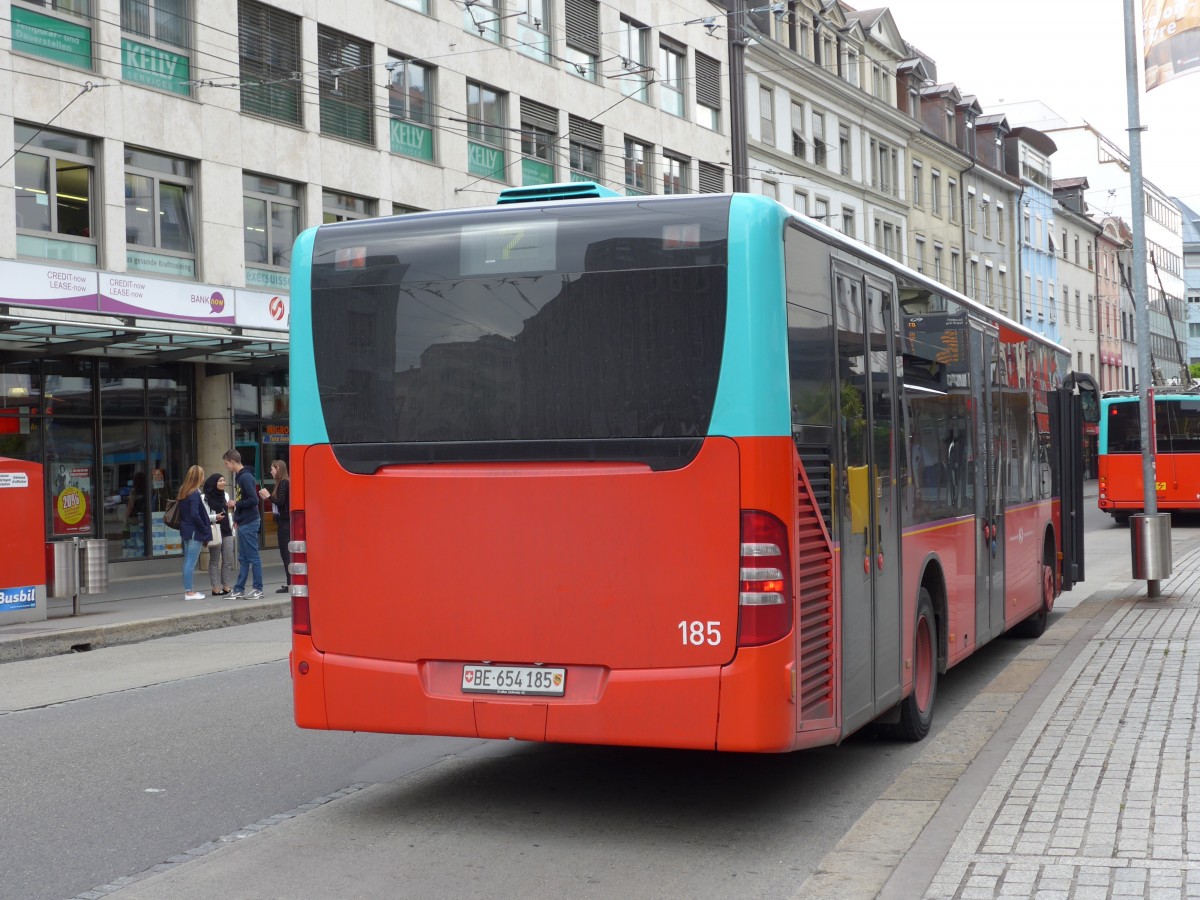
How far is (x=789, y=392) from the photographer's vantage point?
5.99 meters

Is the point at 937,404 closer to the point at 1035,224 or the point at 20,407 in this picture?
the point at 20,407

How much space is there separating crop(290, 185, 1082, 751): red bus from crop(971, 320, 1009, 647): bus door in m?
3.19

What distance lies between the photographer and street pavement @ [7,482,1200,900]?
17.1 feet

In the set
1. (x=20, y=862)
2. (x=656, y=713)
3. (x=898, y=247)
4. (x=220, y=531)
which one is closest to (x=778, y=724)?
(x=656, y=713)

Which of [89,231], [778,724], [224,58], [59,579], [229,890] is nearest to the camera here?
[229,890]

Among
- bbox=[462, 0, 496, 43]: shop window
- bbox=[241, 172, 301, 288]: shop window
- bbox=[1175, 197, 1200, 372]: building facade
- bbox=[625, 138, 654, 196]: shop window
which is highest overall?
bbox=[1175, 197, 1200, 372]: building facade

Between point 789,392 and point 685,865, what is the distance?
193 cm

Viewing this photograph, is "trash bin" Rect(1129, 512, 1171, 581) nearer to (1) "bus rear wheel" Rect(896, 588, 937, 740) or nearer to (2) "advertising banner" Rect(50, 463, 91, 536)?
(1) "bus rear wheel" Rect(896, 588, 937, 740)

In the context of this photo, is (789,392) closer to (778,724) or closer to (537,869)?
(778,724)

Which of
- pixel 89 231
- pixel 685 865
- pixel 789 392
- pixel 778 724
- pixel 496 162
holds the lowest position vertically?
pixel 685 865

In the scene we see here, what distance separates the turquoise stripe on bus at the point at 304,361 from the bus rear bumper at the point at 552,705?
3.04 ft

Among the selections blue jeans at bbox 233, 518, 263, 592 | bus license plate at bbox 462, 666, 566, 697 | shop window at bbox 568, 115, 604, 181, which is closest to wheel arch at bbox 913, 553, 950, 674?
bus license plate at bbox 462, 666, 566, 697

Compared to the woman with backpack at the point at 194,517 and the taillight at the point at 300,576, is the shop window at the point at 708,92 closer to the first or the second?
the woman with backpack at the point at 194,517

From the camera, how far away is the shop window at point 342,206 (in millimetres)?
26938
